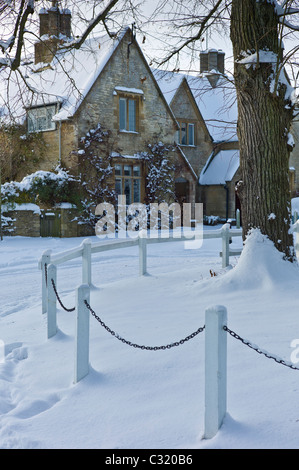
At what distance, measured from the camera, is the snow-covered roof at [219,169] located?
28706mm

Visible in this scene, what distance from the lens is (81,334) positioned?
5129mm

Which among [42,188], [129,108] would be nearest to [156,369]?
[42,188]

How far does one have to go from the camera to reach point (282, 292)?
7484mm

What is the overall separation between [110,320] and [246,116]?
3983 mm

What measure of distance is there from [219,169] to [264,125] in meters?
21.5

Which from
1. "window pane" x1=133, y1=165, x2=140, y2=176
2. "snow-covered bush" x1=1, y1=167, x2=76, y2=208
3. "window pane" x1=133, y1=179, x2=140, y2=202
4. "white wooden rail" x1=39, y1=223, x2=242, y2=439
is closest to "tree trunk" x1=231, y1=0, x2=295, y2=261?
"white wooden rail" x1=39, y1=223, x2=242, y2=439

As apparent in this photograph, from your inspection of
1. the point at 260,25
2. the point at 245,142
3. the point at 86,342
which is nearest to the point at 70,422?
the point at 86,342

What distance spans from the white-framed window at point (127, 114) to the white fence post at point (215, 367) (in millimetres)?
21024

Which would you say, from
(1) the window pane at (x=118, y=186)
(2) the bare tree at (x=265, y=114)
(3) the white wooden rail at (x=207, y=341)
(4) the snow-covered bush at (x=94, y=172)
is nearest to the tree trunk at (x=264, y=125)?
(2) the bare tree at (x=265, y=114)

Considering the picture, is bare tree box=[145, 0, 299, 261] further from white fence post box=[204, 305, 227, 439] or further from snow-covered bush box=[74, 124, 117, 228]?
snow-covered bush box=[74, 124, 117, 228]

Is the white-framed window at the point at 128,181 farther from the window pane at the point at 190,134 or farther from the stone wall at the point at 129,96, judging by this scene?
the window pane at the point at 190,134

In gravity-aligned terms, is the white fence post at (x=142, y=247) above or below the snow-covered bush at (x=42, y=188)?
below

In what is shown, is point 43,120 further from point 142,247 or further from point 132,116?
point 142,247

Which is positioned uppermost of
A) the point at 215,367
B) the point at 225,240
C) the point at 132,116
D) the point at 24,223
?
the point at 132,116
